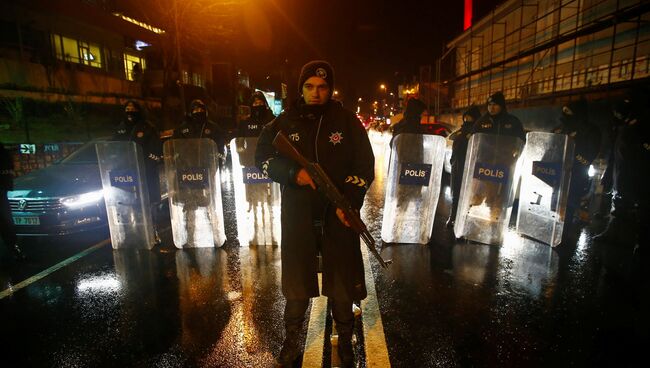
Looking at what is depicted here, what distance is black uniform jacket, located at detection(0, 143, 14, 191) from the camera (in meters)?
5.28

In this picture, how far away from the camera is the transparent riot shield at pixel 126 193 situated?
218 inches

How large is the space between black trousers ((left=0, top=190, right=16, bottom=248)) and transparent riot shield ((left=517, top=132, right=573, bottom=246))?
23.2 feet

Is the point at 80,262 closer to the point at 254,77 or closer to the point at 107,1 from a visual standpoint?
the point at 107,1

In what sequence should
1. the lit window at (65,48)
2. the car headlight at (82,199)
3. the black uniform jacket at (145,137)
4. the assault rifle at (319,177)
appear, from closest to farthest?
the assault rifle at (319,177) → the car headlight at (82,199) → the black uniform jacket at (145,137) → the lit window at (65,48)

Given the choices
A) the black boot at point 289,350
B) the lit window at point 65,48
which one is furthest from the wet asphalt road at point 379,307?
the lit window at point 65,48

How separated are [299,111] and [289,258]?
1.08 metres

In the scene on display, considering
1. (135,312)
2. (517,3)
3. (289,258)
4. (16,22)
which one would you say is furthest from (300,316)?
(16,22)

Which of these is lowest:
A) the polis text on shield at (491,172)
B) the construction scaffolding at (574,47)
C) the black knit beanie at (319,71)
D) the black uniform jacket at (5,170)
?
the polis text on shield at (491,172)

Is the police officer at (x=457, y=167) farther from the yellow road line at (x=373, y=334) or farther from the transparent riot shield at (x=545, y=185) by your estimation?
the yellow road line at (x=373, y=334)

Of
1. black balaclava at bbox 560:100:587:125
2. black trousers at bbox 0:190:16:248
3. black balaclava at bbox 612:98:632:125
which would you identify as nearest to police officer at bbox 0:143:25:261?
black trousers at bbox 0:190:16:248

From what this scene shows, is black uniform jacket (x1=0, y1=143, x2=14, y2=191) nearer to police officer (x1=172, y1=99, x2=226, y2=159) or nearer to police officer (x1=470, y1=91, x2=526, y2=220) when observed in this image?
police officer (x1=172, y1=99, x2=226, y2=159)

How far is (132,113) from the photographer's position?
265 inches

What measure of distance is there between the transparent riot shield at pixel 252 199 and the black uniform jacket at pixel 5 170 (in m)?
2.88

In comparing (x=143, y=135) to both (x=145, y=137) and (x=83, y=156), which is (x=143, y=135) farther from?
(x=83, y=156)
